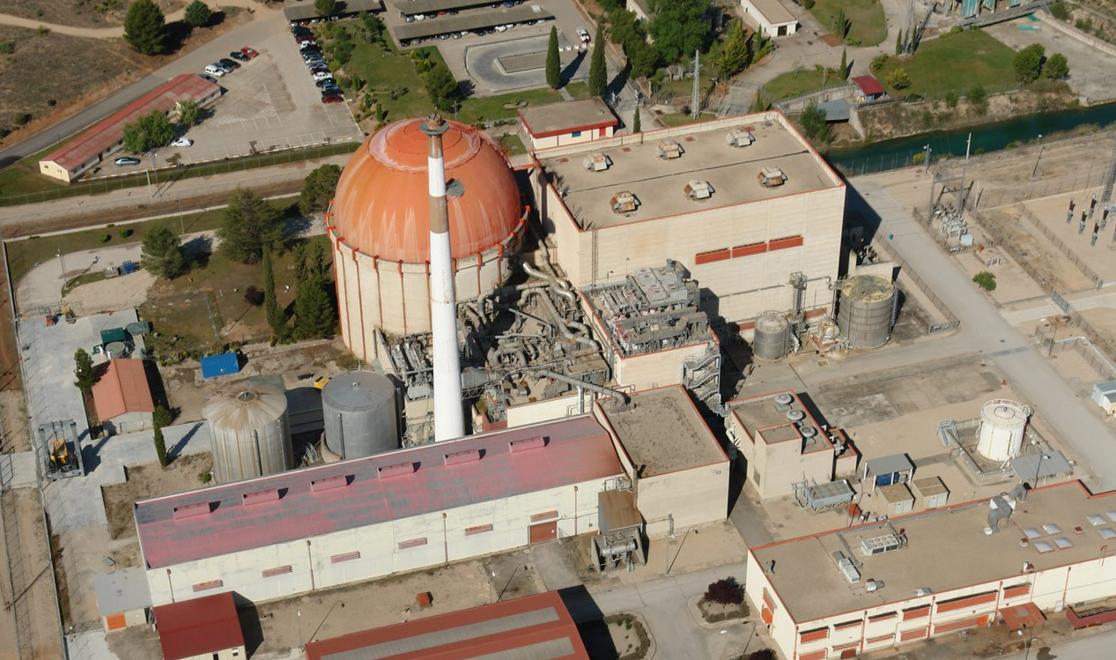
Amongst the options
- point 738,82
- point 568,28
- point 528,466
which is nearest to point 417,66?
point 568,28

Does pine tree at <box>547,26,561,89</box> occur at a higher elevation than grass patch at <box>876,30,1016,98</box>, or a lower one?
higher

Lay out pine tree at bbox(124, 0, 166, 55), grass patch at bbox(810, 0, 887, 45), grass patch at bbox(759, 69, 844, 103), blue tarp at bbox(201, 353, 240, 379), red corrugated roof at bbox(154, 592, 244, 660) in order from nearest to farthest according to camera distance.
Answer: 1. red corrugated roof at bbox(154, 592, 244, 660)
2. blue tarp at bbox(201, 353, 240, 379)
3. grass patch at bbox(759, 69, 844, 103)
4. pine tree at bbox(124, 0, 166, 55)
5. grass patch at bbox(810, 0, 887, 45)

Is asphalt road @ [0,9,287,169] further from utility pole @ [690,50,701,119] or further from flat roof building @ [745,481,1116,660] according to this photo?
flat roof building @ [745,481,1116,660]

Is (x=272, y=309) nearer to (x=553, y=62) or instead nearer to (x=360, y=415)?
(x=360, y=415)

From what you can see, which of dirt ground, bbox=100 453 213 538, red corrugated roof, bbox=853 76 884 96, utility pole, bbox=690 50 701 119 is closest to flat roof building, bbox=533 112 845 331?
utility pole, bbox=690 50 701 119

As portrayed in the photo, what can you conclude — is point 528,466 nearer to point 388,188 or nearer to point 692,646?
point 692,646

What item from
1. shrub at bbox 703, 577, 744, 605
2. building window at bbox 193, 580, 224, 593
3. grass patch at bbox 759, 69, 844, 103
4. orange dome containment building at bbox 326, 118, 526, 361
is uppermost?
orange dome containment building at bbox 326, 118, 526, 361

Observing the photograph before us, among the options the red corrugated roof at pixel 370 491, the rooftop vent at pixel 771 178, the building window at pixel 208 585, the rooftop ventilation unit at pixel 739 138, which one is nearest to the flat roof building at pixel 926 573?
the red corrugated roof at pixel 370 491
